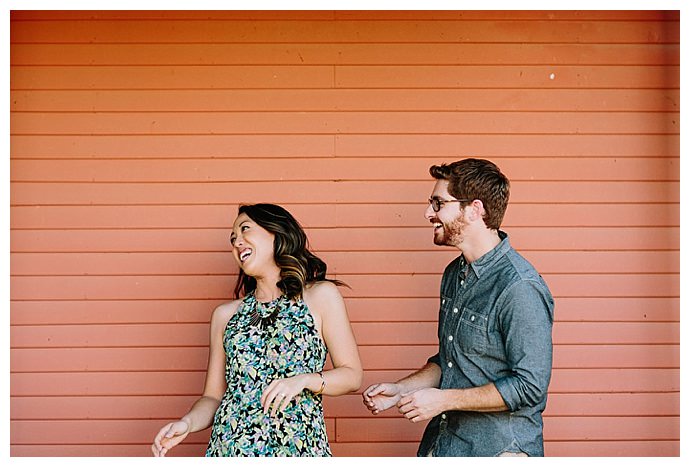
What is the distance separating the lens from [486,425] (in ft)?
10.3

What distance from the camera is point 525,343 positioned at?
3004mm

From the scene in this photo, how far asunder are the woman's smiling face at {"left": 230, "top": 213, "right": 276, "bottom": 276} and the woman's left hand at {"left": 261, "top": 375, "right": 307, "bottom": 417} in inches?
18.5

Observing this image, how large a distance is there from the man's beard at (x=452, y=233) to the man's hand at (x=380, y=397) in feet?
1.83

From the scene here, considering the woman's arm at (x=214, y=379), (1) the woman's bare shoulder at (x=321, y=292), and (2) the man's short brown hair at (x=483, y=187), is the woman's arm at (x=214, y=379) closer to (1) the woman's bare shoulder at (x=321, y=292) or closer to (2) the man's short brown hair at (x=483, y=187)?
(1) the woman's bare shoulder at (x=321, y=292)

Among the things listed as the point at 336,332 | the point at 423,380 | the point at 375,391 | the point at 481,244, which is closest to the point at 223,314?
the point at 336,332

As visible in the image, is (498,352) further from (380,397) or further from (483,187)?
(483,187)

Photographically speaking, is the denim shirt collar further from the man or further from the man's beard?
the man's beard

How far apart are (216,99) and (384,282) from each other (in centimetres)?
115

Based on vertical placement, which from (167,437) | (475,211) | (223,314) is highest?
(475,211)

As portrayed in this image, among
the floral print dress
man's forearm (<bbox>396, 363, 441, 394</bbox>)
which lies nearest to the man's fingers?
man's forearm (<bbox>396, 363, 441, 394</bbox>)

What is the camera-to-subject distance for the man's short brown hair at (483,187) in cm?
325

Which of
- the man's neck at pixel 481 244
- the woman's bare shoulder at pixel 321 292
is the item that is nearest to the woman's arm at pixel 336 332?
the woman's bare shoulder at pixel 321 292

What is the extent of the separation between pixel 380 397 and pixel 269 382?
0.40m
